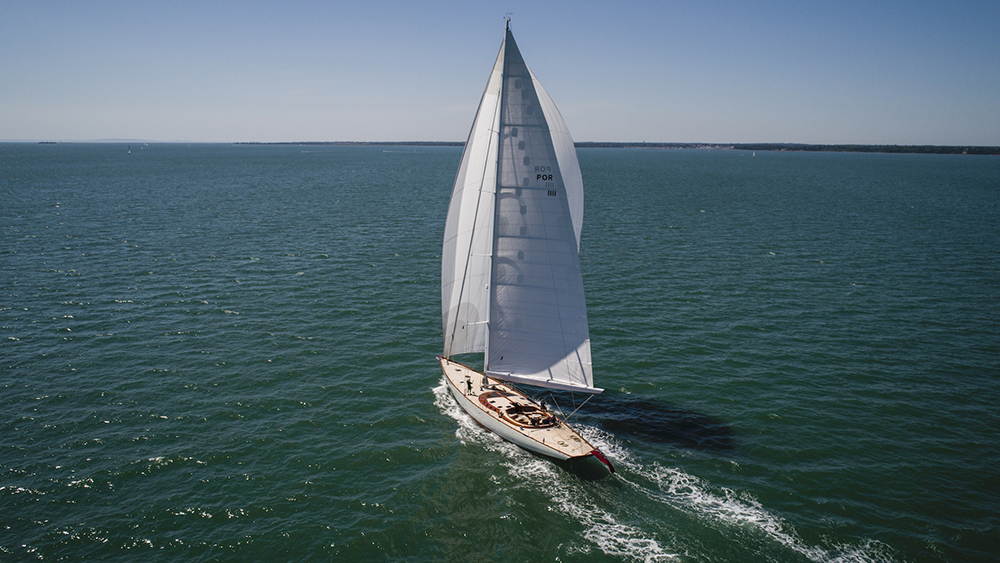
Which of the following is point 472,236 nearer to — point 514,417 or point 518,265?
point 518,265

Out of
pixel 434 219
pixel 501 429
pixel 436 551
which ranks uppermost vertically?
pixel 434 219

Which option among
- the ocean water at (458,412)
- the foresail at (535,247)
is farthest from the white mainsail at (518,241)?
the ocean water at (458,412)

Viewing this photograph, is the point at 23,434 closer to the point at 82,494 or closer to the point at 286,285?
the point at 82,494

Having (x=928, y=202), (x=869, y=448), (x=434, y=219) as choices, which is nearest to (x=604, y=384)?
(x=869, y=448)

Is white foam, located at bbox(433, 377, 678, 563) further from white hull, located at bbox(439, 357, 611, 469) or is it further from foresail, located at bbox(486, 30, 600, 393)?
foresail, located at bbox(486, 30, 600, 393)

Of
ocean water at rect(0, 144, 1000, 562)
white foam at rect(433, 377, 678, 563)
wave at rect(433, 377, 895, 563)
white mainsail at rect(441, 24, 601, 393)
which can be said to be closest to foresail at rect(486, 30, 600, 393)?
white mainsail at rect(441, 24, 601, 393)

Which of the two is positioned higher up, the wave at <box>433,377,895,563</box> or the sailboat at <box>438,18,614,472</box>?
the sailboat at <box>438,18,614,472</box>
